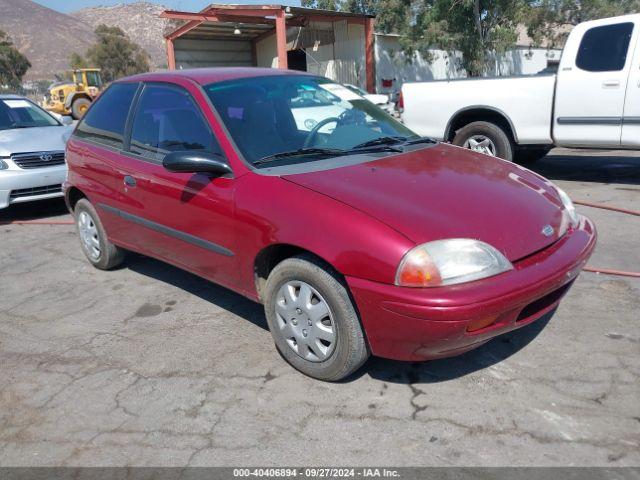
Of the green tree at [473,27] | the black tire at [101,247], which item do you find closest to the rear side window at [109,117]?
the black tire at [101,247]

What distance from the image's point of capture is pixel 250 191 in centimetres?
322

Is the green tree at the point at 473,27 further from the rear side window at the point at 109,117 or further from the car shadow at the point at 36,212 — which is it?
the rear side window at the point at 109,117

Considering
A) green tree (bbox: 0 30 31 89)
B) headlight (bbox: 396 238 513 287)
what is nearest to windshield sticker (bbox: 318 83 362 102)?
headlight (bbox: 396 238 513 287)

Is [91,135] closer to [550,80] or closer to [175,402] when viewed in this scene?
[175,402]

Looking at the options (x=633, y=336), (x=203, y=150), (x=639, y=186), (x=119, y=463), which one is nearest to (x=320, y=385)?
(x=119, y=463)

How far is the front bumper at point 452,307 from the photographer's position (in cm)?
258

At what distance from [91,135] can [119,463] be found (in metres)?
3.09

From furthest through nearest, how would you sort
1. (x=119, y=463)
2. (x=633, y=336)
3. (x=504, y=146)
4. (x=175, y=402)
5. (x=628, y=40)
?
(x=504, y=146)
(x=628, y=40)
(x=633, y=336)
(x=175, y=402)
(x=119, y=463)

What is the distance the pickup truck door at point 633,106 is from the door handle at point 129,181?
223 inches

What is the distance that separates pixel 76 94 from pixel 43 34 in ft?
309

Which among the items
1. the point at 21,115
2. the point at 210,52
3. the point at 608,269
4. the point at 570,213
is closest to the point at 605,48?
the point at 608,269

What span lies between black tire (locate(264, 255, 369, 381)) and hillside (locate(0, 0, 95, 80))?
317ft

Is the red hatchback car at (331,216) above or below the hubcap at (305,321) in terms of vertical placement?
above

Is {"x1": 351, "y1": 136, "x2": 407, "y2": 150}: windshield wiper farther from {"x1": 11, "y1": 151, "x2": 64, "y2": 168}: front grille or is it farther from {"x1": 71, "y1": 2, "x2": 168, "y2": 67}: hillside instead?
{"x1": 71, "y1": 2, "x2": 168, "y2": 67}: hillside
